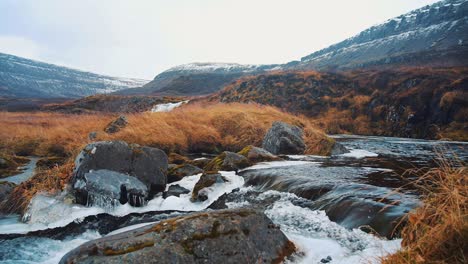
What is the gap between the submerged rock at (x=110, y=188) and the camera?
7.21 m

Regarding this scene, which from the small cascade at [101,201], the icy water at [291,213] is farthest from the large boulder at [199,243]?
the small cascade at [101,201]

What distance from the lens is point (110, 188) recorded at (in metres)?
7.39

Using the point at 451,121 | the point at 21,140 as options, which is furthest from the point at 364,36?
the point at 21,140

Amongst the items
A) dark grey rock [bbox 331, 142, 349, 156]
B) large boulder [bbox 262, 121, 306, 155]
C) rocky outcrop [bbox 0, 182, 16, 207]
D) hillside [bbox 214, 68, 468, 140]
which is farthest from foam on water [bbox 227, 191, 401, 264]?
hillside [bbox 214, 68, 468, 140]

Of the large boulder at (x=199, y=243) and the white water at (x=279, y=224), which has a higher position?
→ the large boulder at (x=199, y=243)

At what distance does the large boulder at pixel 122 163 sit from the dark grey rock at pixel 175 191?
269mm

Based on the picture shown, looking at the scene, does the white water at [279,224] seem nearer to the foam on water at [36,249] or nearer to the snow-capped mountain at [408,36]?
the foam on water at [36,249]

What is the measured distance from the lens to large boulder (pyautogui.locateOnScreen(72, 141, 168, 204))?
7.57m

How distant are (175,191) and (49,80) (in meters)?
184

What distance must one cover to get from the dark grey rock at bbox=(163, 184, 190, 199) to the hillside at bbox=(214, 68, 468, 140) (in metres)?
13.3

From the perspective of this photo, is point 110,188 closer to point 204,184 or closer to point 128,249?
point 204,184

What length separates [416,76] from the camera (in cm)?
2722

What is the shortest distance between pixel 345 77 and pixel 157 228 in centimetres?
3436

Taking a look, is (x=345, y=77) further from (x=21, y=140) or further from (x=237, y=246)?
(x=237, y=246)
